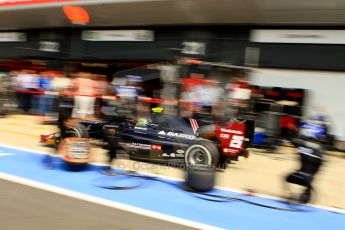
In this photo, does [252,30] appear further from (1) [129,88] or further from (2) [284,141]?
(1) [129,88]

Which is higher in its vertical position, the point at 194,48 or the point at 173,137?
the point at 194,48

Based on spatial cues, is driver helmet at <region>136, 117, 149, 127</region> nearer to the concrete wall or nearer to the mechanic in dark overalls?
the mechanic in dark overalls

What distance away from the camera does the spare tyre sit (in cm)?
659

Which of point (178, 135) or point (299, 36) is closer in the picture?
point (178, 135)

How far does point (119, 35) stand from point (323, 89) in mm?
8224

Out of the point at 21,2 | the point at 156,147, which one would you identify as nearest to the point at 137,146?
the point at 156,147

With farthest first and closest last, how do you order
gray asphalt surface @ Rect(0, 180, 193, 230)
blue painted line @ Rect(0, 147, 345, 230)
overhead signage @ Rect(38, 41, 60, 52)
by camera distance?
overhead signage @ Rect(38, 41, 60, 52), blue painted line @ Rect(0, 147, 345, 230), gray asphalt surface @ Rect(0, 180, 193, 230)

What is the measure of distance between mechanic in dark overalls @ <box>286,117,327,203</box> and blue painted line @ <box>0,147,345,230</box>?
1.49 ft

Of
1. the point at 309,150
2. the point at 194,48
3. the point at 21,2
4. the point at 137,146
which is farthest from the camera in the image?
the point at 21,2

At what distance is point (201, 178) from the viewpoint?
259 inches

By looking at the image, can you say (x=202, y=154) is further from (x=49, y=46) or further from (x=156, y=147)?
(x=49, y=46)

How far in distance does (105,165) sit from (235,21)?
803 cm

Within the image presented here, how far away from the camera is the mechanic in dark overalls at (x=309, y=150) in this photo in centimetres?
622

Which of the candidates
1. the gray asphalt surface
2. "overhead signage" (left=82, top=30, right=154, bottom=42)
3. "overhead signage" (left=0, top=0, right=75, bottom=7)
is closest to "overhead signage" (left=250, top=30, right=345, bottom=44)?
"overhead signage" (left=82, top=30, right=154, bottom=42)
